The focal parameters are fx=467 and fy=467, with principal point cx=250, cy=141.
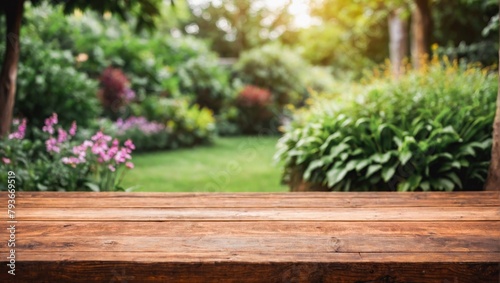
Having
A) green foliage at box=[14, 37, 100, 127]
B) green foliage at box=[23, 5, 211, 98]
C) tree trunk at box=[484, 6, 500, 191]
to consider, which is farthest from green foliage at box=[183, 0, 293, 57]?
tree trunk at box=[484, 6, 500, 191]

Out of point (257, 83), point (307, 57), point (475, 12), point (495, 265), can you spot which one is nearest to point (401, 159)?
point (495, 265)

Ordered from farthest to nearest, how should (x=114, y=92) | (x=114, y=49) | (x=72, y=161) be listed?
(x=114, y=49) < (x=114, y=92) < (x=72, y=161)

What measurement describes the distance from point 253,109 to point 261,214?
38.9 feet

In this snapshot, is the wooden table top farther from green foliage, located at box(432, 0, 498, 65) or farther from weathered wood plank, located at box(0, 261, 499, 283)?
green foliage, located at box(432, 0, 498, 65)

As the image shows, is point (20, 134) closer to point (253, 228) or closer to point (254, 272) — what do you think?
point (253, 228)

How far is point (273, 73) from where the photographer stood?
15.5 meters

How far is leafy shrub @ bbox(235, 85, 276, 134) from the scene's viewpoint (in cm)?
1403

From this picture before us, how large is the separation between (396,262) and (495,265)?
367 millimetres

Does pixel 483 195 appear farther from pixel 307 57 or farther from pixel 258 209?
pixel 307 57

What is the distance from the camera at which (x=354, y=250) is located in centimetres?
184

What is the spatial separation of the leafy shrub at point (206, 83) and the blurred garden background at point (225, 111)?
1.6 inches

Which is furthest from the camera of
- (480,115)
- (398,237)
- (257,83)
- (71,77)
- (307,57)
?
(307,57)

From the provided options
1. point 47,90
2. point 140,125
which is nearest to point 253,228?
point 47,90

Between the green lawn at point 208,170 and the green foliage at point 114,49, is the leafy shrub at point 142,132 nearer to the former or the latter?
the green lawn at point 208,170
